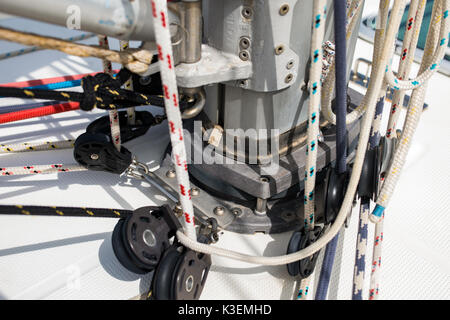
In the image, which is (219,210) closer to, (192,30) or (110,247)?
(110,247)

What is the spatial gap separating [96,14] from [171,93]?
0.61 feet

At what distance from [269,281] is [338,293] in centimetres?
17

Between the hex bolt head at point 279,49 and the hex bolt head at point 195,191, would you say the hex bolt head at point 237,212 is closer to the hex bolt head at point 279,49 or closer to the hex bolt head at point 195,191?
the hex bolt head at point 195,191

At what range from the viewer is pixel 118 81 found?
33.3 inches

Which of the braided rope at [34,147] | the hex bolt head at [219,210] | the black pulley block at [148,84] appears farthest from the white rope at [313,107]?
the braided rope at [34,147]

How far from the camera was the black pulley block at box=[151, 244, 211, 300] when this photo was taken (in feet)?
2.52

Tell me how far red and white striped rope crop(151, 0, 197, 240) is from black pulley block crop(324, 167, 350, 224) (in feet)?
1.06

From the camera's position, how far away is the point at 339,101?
0.87 metres

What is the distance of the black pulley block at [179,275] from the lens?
0.77m

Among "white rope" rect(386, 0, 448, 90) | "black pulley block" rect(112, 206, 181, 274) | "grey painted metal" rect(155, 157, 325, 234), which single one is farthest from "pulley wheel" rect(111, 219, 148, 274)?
"white rope" rect(386, 0, 448, 90)

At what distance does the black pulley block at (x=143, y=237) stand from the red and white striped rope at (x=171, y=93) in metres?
0.09

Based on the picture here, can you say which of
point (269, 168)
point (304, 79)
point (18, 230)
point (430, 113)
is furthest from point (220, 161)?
point (430, 113)

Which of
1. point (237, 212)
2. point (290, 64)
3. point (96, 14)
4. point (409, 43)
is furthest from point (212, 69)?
point (409, 43)

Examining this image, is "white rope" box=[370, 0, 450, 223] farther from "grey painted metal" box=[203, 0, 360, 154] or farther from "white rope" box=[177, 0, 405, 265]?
"grey painted metal" box=[203, 0, 360, 154]
